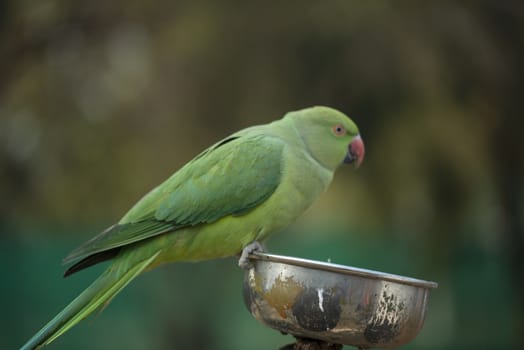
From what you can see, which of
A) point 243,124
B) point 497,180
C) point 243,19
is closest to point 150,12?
point 243,19

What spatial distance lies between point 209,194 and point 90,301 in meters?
0.82

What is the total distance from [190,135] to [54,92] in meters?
1.80

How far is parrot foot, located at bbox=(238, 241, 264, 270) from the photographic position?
10.5 ft

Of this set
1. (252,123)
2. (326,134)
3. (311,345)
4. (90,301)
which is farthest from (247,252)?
(252,123)

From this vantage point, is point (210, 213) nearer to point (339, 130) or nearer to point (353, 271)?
point (339, 130)

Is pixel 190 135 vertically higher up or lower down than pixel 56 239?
higher up

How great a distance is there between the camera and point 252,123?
843 centimetres

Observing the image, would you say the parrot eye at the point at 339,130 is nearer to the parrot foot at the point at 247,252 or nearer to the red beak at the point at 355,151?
the red beak at the point at 355,151

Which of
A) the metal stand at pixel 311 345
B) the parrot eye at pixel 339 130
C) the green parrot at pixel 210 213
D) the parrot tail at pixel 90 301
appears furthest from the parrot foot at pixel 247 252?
the parrot eye at pixel 339 130

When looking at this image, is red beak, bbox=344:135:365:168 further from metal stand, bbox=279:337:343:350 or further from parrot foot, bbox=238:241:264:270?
metal stand, bbox=279:337:343:350

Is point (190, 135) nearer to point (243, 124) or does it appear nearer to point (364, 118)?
point (243, 124)

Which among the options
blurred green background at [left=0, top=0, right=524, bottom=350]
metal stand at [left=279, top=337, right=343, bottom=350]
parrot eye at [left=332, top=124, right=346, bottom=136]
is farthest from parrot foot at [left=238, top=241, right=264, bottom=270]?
blurred green background at [left=0, top=0, right=524, bottom=350]

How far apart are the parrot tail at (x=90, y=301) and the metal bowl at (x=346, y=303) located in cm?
107

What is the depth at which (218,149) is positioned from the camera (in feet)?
12.8
